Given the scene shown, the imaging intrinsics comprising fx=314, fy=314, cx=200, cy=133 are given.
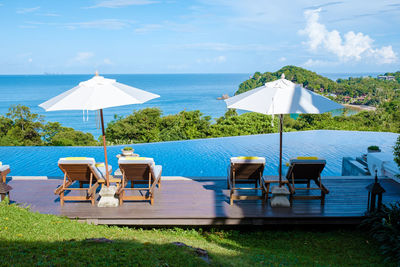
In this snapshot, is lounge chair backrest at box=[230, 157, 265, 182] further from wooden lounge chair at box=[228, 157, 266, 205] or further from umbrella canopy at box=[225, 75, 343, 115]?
umbrella canopy at box=[225, 75, 343, 115]

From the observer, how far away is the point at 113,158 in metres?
9.34

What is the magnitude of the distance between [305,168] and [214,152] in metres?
5.07

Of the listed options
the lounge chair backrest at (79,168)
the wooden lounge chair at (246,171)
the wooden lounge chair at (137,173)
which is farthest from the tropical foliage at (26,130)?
the wooden lounge chair at (246,171)

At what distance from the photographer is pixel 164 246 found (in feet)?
11.2

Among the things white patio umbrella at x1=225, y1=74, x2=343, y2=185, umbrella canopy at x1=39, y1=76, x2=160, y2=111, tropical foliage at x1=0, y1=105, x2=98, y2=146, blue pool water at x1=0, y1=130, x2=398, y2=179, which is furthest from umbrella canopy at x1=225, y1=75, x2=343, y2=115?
tropical foliage at x1=0, y1=105, x2=98, y2=146

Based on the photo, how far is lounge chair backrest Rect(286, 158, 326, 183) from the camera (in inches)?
189

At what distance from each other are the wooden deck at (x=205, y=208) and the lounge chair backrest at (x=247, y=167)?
1.36ft

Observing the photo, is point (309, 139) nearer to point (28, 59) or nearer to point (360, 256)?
point (360, 256)

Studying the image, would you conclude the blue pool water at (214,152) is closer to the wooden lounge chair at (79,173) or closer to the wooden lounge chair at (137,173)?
the wooden lounge chair at (137,173)

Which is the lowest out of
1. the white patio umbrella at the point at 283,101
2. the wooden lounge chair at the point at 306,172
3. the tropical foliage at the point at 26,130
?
the tropical foliage at the point at 26,130

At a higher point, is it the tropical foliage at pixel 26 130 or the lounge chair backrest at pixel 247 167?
the lounge chair backrest at pixel 247 167

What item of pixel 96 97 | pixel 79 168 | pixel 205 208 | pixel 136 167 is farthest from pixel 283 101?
pixel 79 168

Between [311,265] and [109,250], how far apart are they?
6.84 feet

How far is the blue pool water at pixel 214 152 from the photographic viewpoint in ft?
27.3
